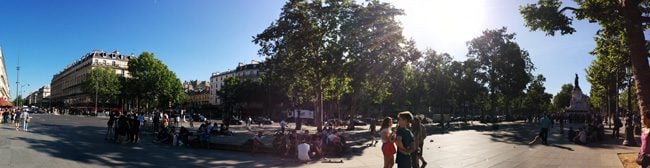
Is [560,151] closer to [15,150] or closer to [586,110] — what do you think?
[15,150]

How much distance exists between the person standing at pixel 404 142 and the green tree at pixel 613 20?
349 inches

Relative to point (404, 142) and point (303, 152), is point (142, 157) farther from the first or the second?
point (404, 142)

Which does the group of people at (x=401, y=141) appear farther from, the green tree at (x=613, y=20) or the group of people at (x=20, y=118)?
the group of people at (x=20, y=118)

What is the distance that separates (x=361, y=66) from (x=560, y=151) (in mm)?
19169

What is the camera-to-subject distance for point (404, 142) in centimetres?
833

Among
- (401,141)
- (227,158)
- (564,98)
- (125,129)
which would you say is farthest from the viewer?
(564,98)

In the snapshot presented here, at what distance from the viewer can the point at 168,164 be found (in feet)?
45.1

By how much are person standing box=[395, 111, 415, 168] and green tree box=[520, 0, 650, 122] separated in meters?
8.87

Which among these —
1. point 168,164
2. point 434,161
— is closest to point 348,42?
point 434,161

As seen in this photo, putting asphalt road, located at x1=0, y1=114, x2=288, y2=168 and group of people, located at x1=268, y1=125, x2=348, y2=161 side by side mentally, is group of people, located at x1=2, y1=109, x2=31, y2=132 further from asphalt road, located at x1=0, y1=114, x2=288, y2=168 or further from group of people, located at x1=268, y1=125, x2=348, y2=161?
group of people, located at x1=268, y1=125, x2=348, y2=161

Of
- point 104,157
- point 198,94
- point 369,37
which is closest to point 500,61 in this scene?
point 369,37

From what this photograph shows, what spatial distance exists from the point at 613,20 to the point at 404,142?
11.0 metres

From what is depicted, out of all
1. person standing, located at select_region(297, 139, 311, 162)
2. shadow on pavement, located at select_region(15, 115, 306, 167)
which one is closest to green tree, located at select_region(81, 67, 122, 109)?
shadow on pavement, located at select_region(15, 115, 306, 167)

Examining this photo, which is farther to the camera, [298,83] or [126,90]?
[126,90]
